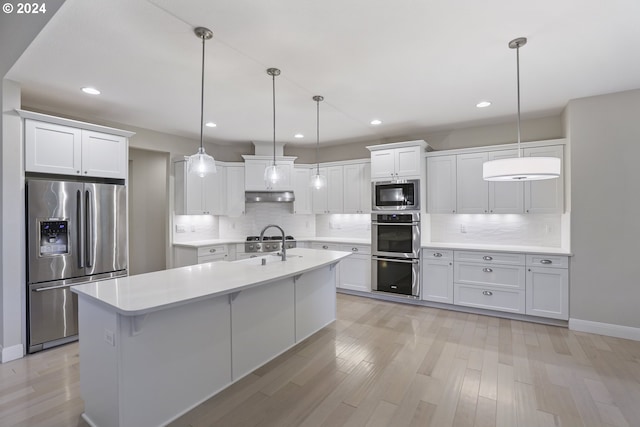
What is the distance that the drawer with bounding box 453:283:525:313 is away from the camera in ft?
13.1

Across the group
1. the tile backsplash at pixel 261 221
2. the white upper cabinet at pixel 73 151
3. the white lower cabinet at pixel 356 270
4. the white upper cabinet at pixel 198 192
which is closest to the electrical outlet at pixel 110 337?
the white upper cabinet at pixel 73 151

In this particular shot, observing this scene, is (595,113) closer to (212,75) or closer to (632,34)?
(632,34)

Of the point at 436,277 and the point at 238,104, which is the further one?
the point at 436,277

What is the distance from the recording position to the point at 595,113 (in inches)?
139

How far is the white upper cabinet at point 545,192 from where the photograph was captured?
3.93 m

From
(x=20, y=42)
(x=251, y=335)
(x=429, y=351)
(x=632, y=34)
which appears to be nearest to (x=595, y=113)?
(x=632, y=34)

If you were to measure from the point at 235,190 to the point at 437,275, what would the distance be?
3774 mm


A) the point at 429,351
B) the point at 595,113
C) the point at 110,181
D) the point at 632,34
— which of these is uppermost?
the point at 632,34

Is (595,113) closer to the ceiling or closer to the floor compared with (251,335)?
closer to the ceiling

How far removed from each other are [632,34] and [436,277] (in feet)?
10.7

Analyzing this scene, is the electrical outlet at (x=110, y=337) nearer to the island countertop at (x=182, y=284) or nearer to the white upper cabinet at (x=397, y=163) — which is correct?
the island countertop at (x=182, y=284)

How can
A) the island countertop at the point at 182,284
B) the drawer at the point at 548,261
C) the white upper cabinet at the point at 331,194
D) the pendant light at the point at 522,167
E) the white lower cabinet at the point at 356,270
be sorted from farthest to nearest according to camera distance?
the white upper cabinet at the point at 331,194 → the white lower cabinet at the point at 356,270 → the drawer at the point at 548,261 → the pendant light at the point at 522,167 → the island countertop at the point at 182,284

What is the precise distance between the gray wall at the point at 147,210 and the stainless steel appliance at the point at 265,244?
155 cm

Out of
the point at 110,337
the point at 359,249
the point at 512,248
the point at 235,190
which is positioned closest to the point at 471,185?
the point at 512,248
